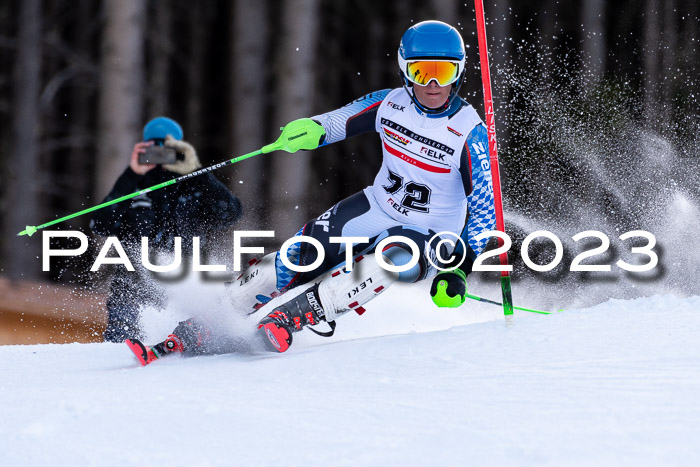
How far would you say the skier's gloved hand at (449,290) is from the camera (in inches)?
164

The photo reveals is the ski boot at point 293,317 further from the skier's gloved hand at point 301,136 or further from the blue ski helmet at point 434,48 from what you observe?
the blue ski helmet at point 434,48

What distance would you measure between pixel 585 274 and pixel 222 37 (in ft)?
44.0

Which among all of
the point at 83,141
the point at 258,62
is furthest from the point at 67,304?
the point at 83,141

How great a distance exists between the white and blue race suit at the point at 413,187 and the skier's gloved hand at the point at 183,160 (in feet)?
4.99

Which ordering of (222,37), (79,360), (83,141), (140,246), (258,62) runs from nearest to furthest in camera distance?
1. (79,360)
2. (140,246)
3. (258,62)
4. (83,141)
5. (222,37)

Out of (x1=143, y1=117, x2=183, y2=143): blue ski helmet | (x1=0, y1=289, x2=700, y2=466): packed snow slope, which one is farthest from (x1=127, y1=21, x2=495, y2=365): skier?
(x1=143, y1=117, x2=183, y2=143): blue ski helmet

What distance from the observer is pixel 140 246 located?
19.7 ft

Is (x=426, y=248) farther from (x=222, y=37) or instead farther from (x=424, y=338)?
(x=222, y=37)

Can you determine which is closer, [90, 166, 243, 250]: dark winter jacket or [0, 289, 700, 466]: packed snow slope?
[0, 289, 700, 466]: packed snow slope

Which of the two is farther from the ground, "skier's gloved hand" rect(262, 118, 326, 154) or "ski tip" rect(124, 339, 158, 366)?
"skier's gloved hand" rect(262, 118, 326, 154)

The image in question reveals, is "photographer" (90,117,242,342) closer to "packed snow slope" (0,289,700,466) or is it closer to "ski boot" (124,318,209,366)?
"ski boot" (124,318,209,366)

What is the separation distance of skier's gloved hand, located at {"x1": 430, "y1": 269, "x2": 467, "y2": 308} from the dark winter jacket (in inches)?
83.0

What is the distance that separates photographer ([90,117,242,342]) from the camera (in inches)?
232

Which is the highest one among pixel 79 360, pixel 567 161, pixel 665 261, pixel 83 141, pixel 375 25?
pixel 375 25
